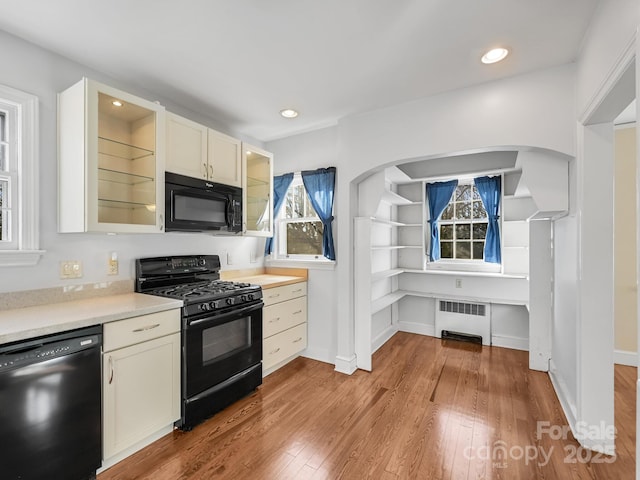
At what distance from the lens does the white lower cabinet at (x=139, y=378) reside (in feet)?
5.87

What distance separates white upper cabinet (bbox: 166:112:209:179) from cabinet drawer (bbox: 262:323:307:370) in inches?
67.4

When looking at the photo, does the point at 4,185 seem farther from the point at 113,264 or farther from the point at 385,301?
the point at 385,301

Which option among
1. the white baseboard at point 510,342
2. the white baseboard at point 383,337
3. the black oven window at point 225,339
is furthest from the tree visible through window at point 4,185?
the white baseboard at point 510,342

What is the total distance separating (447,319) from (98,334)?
393 centimetres

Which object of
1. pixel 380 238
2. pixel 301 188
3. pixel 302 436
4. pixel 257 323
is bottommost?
pixel 302 436

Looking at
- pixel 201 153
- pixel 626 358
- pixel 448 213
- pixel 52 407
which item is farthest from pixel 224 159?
pixel 626 358

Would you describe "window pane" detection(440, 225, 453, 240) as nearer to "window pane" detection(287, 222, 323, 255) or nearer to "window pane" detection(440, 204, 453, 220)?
"window pane" detection(440, 204, 453, 220)

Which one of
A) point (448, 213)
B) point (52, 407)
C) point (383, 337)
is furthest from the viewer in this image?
point (448, 213)

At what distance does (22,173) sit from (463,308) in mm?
4608

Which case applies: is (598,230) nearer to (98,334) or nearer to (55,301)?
(98,334)

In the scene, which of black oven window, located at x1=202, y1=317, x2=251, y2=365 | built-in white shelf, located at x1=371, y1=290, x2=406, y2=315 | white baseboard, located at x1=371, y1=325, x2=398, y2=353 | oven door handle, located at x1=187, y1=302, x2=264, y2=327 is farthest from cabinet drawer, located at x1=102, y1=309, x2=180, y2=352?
white baseboard, located at x1=371, y1=325, x2=398, y2=353

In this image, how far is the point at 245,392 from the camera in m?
2.62

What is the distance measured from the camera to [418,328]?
173 inches

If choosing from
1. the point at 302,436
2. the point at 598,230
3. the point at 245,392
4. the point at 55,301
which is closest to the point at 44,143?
the point at 55,301
